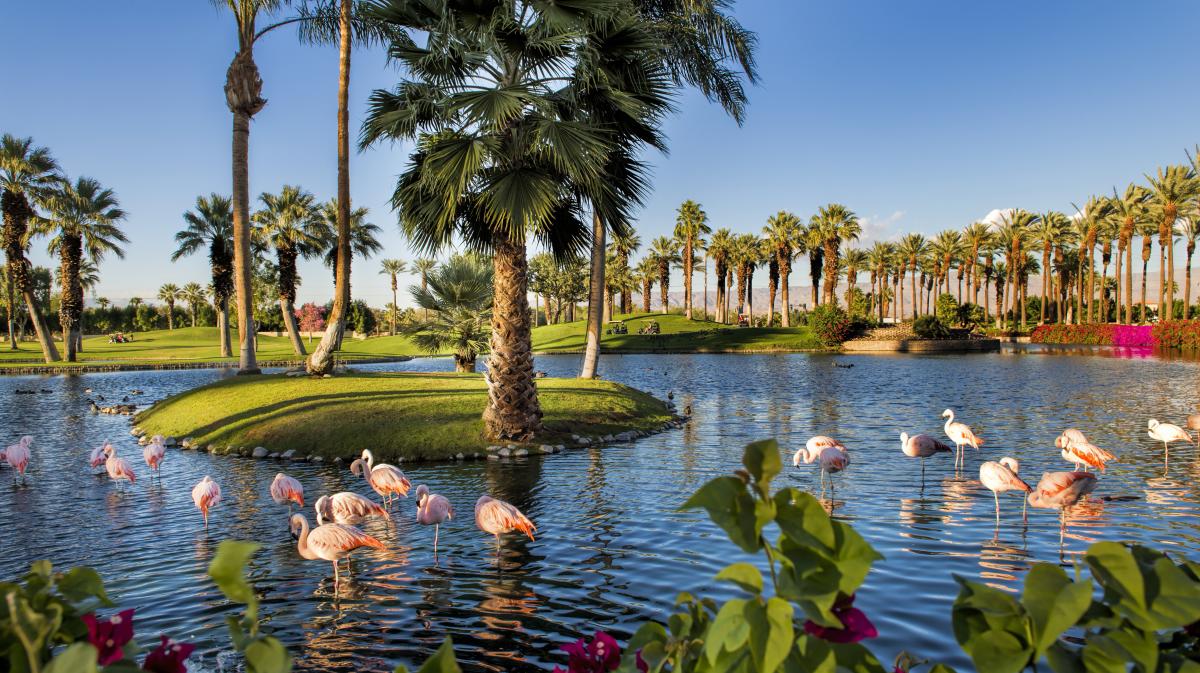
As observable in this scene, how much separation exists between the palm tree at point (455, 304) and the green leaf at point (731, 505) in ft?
101

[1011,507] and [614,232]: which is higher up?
[614,232]

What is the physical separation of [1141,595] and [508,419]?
1600 centimetres

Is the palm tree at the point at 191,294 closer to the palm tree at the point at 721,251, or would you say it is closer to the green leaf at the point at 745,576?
the palm tree at the point at 721,251

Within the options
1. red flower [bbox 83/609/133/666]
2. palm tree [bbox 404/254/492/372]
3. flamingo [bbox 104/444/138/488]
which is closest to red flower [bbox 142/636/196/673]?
red flower [bbox 83/609/133/666]

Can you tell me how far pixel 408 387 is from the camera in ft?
78.1

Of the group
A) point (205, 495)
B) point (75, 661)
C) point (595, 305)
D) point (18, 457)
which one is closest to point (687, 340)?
point (595, 305)

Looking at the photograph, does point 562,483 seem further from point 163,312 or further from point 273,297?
point 163,312

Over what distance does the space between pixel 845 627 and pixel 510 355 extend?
51.1ft

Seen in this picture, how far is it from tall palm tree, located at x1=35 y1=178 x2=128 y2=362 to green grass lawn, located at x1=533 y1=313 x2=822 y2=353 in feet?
136

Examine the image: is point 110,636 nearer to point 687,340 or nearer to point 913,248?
point 687,340

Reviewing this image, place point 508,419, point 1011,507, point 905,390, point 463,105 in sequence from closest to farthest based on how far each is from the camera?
point 1011,507, point 463,105, point 508,419, point 905,390

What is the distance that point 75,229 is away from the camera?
172 feet

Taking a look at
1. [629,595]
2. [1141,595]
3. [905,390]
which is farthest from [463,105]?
[905,390]

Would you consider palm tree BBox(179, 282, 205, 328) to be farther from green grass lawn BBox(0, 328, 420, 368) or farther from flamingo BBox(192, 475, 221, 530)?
flamingo BBox(192, 475, 221, 530)
